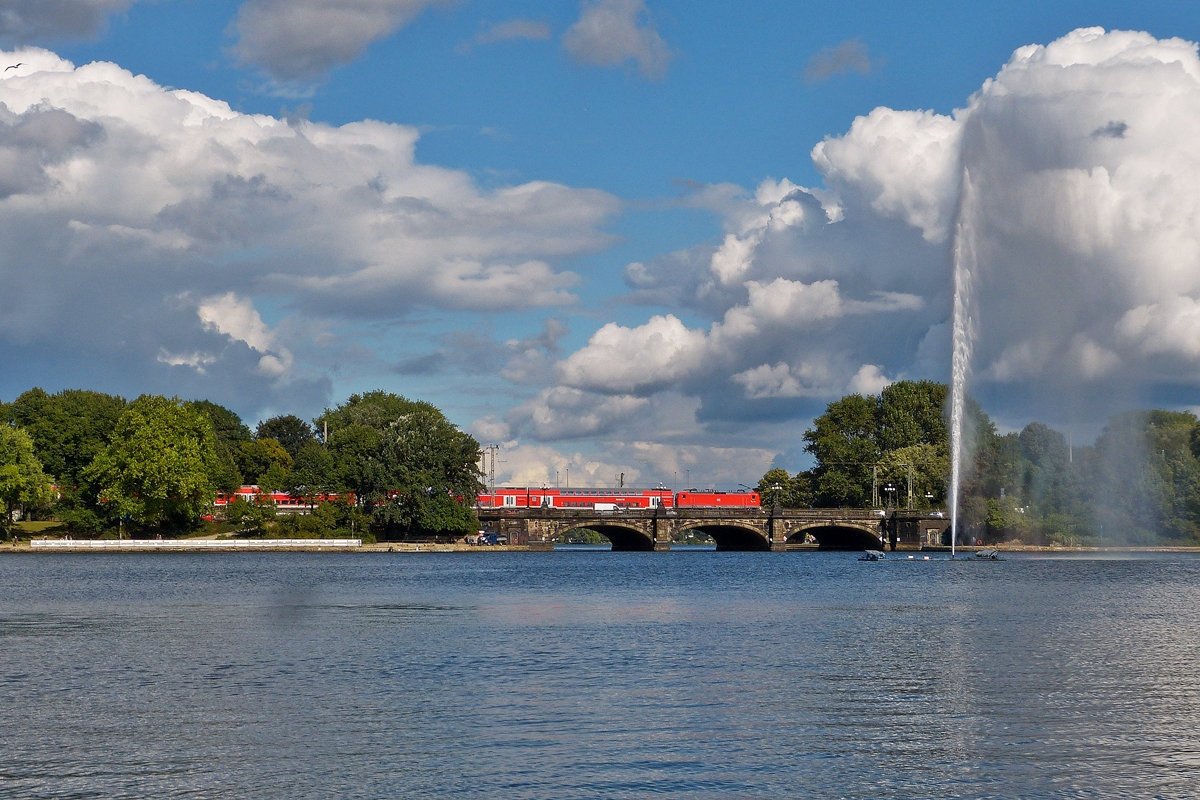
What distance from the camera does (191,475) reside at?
4139 inches

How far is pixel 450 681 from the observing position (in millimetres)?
26875

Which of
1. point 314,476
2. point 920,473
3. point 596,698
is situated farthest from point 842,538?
point 596,698

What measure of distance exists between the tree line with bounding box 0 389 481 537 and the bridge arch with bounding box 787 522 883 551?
35.5m

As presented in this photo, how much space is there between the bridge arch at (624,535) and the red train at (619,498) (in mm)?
44595

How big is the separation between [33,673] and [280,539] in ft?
287

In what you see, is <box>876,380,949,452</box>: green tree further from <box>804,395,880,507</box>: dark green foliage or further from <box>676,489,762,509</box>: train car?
<box>676,489,762,509</box>: train car

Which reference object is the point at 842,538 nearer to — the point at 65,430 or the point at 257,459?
the point at 257,459

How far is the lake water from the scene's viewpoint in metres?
17.7

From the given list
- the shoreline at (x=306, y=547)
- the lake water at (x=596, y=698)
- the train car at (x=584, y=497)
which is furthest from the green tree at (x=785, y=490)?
the lake water at (x=596, y=698)

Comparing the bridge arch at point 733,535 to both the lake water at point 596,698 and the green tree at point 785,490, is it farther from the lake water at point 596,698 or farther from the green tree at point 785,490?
the lake water at point 596,698

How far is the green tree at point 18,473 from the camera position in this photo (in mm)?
101000

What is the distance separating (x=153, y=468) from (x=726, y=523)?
54.3 meters

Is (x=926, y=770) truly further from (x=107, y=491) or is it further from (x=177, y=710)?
(x=107, y=491)

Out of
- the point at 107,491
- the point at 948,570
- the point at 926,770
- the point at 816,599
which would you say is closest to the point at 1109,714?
the point at 926,770
